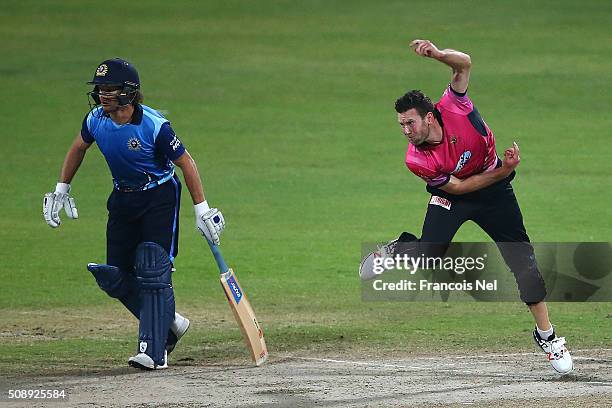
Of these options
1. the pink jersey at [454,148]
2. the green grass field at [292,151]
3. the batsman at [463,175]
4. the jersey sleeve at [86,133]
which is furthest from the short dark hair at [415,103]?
the jersey sleeve at [86,133]

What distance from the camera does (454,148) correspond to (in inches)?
338

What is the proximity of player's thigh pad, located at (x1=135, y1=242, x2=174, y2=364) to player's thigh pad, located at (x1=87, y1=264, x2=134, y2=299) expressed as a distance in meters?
0.16

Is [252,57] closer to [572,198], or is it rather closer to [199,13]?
[199,13]

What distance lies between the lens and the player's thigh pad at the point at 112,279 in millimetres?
8969

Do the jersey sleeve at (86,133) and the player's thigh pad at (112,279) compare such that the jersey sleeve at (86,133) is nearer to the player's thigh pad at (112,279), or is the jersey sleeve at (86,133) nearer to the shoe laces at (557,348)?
the player's thigh pad at (112,279)

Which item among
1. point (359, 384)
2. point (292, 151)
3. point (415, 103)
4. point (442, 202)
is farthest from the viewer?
point (292, 151)

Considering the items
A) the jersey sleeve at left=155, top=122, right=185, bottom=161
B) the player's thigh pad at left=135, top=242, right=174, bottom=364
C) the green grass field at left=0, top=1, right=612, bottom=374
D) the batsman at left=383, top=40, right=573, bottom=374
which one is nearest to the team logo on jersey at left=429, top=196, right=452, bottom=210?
the batsman at left=383, top=40, right=573, bottom=374

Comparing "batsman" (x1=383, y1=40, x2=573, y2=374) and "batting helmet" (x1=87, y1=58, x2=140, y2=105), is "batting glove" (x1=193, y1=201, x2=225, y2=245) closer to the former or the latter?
"batting helmet" (x1=87, y1=58, x2=140, y2=105)

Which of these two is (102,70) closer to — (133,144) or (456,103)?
(133,144)

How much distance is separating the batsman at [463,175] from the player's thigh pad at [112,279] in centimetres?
181

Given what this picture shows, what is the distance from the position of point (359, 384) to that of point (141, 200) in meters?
1.90

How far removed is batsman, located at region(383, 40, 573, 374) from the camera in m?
8.48

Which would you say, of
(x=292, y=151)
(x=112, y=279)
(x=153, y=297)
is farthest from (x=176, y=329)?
(x=292, y=151)

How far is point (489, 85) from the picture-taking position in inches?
934
